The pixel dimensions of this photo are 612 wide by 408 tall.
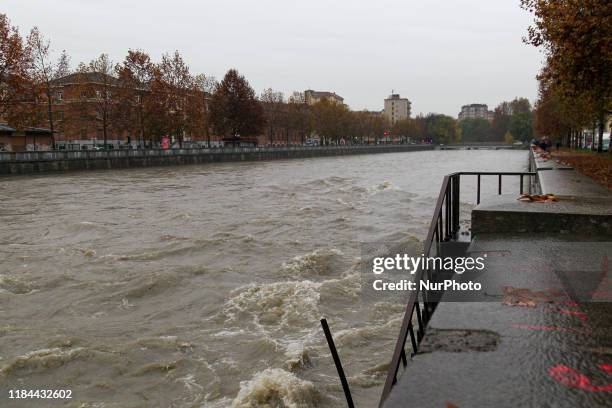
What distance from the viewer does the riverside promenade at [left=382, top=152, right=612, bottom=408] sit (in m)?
3.09

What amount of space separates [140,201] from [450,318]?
21736 millimetres

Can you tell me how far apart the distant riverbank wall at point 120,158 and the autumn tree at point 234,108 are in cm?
650

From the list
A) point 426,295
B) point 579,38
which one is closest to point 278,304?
point 426,295

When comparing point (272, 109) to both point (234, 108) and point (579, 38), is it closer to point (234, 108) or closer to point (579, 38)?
point (234, 108)

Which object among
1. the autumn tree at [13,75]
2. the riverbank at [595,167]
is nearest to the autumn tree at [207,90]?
the autumn tree at [13,75]

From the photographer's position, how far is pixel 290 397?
219 inches

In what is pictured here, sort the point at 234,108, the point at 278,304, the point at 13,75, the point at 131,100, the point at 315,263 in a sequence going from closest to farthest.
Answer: the point at 278,304
the point at 315,263
the point at 13,75
the point at 131,100
the point at 234,108

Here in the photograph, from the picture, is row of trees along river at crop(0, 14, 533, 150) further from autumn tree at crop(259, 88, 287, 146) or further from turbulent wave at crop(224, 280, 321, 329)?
turbulent wave at crop(224, 280, 321, 329)

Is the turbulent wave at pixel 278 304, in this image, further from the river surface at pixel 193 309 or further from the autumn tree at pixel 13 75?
the autumn tree at pixel 13 75

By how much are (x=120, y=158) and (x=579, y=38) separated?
45895 mm

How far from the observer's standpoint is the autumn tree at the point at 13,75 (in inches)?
1746

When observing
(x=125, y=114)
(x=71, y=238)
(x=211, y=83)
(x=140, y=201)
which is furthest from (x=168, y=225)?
(x=211, y=83)

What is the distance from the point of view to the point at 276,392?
5.70 m

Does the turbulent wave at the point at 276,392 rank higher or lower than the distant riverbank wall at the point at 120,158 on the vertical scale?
lower
